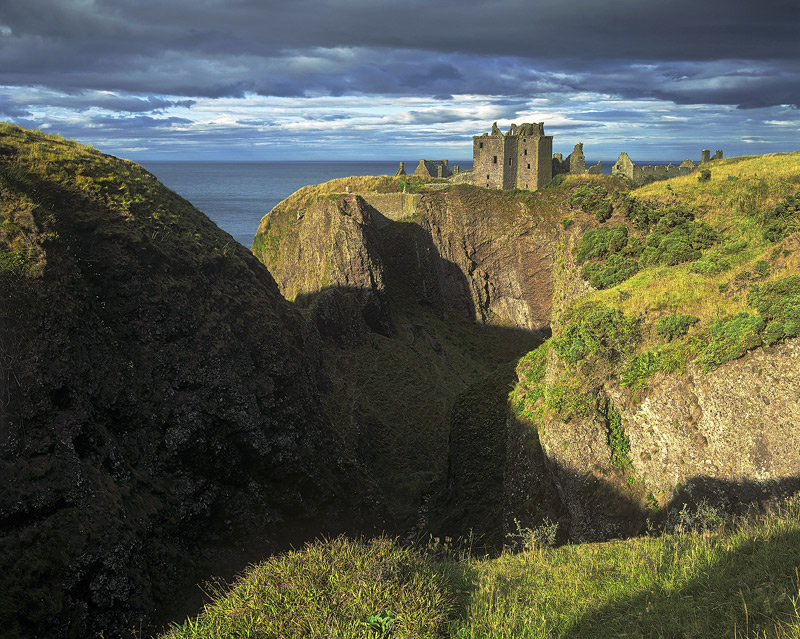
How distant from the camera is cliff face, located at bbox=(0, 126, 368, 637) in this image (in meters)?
13.4

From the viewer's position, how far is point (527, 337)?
178 feet

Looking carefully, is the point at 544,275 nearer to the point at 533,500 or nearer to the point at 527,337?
the point at 527,337

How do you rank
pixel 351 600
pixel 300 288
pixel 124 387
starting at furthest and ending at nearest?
1. pixel 300 288
2. pixel 124 387
3. pixel 351 600

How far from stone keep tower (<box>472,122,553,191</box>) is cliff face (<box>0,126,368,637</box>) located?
131 ft

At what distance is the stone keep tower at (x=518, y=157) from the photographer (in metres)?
57.6

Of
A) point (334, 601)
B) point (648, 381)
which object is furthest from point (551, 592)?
point (648, 381)

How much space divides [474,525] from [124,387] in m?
13.7

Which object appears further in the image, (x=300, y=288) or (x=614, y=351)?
(x=300, y=288)

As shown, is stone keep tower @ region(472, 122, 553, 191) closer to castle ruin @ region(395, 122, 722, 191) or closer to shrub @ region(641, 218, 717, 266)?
castle ruin @ region(395, 122, 722, 191)

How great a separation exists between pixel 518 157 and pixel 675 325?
45.1 metres

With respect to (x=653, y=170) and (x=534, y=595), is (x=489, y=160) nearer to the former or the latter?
(x=653, y=170)

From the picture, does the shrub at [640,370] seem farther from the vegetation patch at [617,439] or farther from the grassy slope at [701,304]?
the vegetation patch at [617,439]

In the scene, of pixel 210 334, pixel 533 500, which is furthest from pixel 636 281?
pixel 210 334

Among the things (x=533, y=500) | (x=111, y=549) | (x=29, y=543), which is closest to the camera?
(x=29, y=543)
